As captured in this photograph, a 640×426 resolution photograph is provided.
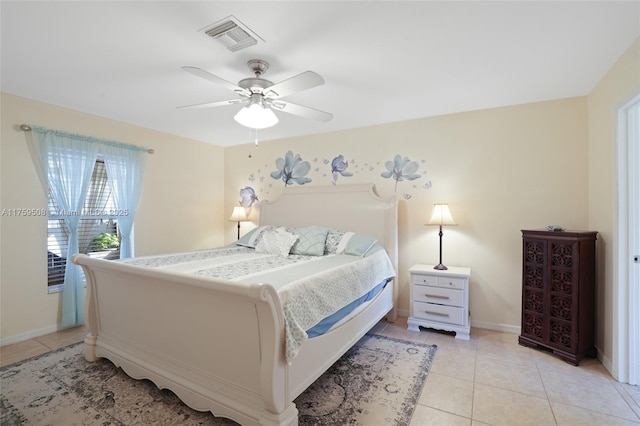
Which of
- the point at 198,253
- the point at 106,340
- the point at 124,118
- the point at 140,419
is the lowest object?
the point at 140,419

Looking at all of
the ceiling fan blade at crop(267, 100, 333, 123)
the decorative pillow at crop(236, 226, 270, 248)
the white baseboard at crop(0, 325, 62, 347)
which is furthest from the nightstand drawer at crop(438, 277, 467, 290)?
the white baseboard at crop(0, 325, 62, 347)

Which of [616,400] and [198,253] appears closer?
[616,400]

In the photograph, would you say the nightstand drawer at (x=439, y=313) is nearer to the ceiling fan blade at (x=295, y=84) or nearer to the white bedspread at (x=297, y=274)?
the white bedspread at (x=297, y=274)

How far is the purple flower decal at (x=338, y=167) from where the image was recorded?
3.87m

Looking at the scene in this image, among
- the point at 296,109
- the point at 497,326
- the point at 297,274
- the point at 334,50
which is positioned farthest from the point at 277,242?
the point at 497,326

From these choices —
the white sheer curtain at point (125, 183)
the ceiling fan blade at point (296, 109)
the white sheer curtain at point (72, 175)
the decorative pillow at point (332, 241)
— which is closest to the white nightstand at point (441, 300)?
the decorative pillow at point (332, 241)

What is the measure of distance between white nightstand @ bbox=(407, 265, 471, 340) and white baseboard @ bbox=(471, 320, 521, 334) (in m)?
0.26

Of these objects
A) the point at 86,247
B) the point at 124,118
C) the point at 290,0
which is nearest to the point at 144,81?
the point at 124,118

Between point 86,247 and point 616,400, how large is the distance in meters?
4.79

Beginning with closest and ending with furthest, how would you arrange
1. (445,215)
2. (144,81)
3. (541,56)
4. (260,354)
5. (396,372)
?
(260,354), (541,56), (396,372), (144,81), (445,215)

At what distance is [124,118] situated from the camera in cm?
344

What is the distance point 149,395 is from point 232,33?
7.78 ft

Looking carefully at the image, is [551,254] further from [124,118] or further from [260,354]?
[124,118]

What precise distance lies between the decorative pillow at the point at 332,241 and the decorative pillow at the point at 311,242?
0.06 m
